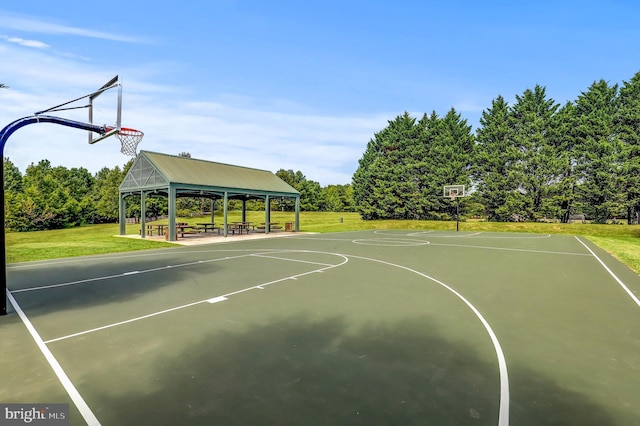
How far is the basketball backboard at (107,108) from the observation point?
8508mm

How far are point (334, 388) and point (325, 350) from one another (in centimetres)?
108

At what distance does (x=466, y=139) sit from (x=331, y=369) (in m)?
49.7

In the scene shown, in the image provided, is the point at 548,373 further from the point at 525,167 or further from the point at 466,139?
the point at 466,139

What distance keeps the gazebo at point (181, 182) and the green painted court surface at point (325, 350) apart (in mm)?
12488

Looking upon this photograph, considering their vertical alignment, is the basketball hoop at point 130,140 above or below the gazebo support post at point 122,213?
above

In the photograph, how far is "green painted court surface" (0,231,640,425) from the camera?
356 cm

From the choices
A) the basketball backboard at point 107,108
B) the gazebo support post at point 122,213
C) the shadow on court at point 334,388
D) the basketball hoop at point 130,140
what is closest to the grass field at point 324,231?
the gazebo support post at point 122,213

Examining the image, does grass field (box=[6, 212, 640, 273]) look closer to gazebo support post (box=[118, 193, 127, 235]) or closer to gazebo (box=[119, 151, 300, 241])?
gazebo support post (box=[118, 193, 127, 235])

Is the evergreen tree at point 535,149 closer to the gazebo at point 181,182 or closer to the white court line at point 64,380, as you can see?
the gazebo at point 181,182

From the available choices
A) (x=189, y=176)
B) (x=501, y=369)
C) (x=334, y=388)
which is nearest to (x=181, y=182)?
(x=189, y=176)

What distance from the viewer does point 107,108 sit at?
899 cm

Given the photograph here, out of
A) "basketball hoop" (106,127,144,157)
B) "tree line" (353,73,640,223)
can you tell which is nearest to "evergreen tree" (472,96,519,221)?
"tree line" (353,73,640,223)

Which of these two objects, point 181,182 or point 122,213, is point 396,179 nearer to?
point 181,182

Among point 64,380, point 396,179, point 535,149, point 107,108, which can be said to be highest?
point 535,149
